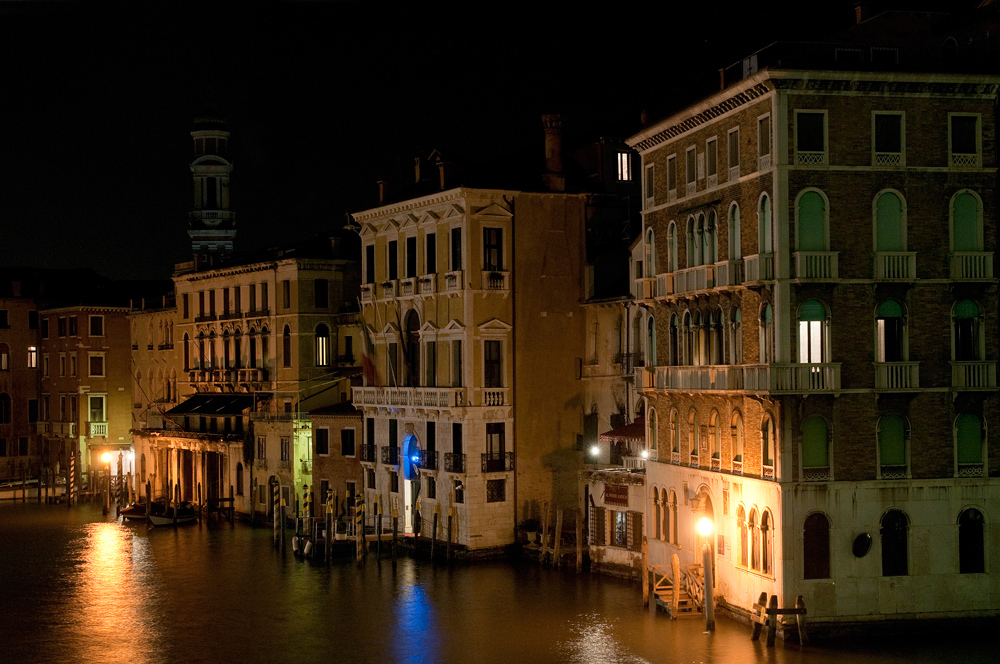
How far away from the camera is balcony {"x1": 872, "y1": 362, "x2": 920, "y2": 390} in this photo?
31203mm

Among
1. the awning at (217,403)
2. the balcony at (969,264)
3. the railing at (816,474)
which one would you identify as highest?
the balcony at (969,264)

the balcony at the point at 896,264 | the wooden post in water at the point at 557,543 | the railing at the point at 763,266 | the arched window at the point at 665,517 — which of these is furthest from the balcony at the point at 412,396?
the balcony at the point at 896,264

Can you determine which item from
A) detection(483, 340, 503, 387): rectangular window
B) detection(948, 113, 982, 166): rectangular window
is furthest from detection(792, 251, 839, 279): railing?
detection(483, 340, 503, 387): rectangular window

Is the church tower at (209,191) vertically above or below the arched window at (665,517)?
above

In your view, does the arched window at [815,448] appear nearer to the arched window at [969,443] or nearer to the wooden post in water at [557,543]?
the arched window at [969,443]

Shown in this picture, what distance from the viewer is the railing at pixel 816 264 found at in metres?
30.8

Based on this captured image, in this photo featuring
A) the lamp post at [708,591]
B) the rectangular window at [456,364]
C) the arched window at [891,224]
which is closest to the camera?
the arched window at [891,224]

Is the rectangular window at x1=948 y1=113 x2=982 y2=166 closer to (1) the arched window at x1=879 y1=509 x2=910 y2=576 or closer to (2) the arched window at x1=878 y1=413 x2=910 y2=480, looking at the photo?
(2) the arched window at x1=878 y1=413 x2=910 y2=480

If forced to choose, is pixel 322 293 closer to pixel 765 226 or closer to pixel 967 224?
pixel 765 226

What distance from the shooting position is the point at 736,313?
1320 inches

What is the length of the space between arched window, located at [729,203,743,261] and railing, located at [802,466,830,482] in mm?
5429

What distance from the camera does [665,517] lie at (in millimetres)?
37906

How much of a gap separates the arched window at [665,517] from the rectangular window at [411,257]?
Answer: 15.3 metres

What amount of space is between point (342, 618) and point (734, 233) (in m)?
14.5
